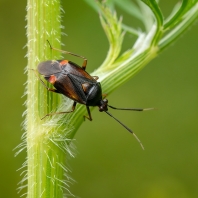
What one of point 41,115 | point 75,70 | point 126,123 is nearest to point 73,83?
point 75,70

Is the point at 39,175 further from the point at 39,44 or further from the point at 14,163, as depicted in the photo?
the point at 14,163

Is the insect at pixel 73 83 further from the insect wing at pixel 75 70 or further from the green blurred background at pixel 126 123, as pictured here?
the green blurred background at pixel 126 123

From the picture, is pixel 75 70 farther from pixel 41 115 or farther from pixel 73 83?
pixel 41 115

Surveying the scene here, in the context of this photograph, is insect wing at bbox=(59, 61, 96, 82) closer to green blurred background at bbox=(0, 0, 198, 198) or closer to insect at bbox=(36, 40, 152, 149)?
insect at bbox=(36, 40, 152, 149)

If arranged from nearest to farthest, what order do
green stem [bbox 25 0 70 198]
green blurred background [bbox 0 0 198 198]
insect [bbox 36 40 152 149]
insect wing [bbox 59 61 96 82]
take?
green stem [bbox 25 0 70 198]
insect [bbox 36 40 152 149]
insect wing [bbox 59 61 96 82]
green blurred background [bbox 0 0 198 198]

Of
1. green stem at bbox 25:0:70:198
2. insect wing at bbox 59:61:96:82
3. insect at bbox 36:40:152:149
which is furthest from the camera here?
insect wing at bbox 59:61:96:82

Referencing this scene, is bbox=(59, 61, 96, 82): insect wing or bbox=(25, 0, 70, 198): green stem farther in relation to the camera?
bbox=(59, 61, 96, 82): insect wing

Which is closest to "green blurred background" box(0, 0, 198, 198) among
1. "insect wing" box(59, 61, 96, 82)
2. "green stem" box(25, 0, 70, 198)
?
"insect wing" box(59, 61, 96, 82)

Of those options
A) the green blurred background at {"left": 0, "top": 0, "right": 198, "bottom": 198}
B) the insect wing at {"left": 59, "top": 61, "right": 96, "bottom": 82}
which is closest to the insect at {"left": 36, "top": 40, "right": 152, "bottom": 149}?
the insect wing at {"left": 59, "top": 61, "right": 96, "bottom": 82}
